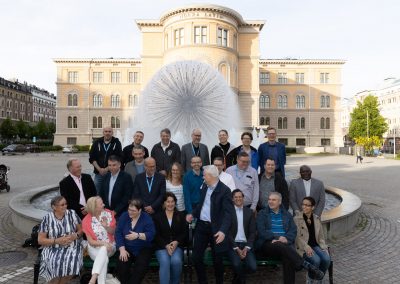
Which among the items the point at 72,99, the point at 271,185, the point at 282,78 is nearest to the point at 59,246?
the point at 271,185

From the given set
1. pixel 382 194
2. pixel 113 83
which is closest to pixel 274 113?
pixel 113 83

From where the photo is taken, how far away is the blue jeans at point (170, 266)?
4461 mm

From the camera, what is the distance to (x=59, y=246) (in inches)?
175

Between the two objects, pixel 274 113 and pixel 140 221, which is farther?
pixel 274 113

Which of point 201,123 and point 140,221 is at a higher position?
point 201,123

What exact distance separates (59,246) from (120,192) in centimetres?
125

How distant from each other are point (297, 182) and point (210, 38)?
39.9 metres

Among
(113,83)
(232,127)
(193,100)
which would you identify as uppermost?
(113,83)

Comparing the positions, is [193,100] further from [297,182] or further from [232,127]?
[297,182]

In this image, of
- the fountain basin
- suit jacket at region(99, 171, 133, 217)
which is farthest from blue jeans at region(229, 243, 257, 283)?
the fountain basin

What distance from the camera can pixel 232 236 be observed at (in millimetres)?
4809

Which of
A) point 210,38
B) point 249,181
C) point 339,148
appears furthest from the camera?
point 339,148

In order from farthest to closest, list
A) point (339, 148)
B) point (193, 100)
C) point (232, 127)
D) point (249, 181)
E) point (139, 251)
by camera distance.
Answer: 1. point (339, 148)
2. point (232, 127)
3. point (193, 100)
4. point (249, 181)
5. point (139, 251)

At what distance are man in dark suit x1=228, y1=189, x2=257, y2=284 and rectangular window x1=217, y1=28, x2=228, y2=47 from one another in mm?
41766
